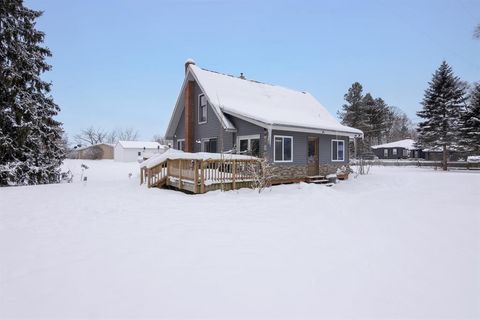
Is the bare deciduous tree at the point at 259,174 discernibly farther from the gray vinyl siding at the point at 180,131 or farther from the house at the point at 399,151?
the house at the point at 399,151

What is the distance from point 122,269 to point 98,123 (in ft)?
279

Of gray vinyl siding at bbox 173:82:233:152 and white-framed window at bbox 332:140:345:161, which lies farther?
white-framed window at bbox 332:140:345:161

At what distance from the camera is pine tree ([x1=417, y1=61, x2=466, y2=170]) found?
1067 inches

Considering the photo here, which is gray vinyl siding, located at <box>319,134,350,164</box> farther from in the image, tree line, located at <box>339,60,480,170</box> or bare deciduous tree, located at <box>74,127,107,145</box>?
bare deciduous tree, located at <box>74,127,107,145</box>

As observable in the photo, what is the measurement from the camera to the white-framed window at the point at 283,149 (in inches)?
527

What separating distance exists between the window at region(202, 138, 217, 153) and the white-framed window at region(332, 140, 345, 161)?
751 cm

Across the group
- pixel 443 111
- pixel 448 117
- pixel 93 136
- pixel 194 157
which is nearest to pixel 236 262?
pixel 194 157

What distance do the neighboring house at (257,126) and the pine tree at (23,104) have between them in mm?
7364

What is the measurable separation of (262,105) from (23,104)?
12.6 meters

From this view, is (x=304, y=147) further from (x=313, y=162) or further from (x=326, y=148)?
(x=326, y=148)

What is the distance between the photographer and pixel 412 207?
8234 millimetres

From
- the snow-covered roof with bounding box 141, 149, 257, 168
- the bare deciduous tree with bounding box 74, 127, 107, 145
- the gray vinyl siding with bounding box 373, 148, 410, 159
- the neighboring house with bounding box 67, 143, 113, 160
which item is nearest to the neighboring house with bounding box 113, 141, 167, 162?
the neighboring house with bounding box 67, 143, 113, 160

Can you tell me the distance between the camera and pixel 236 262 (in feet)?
13.0

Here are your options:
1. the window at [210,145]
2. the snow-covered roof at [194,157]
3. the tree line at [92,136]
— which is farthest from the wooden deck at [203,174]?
the tree line at [92,136]
